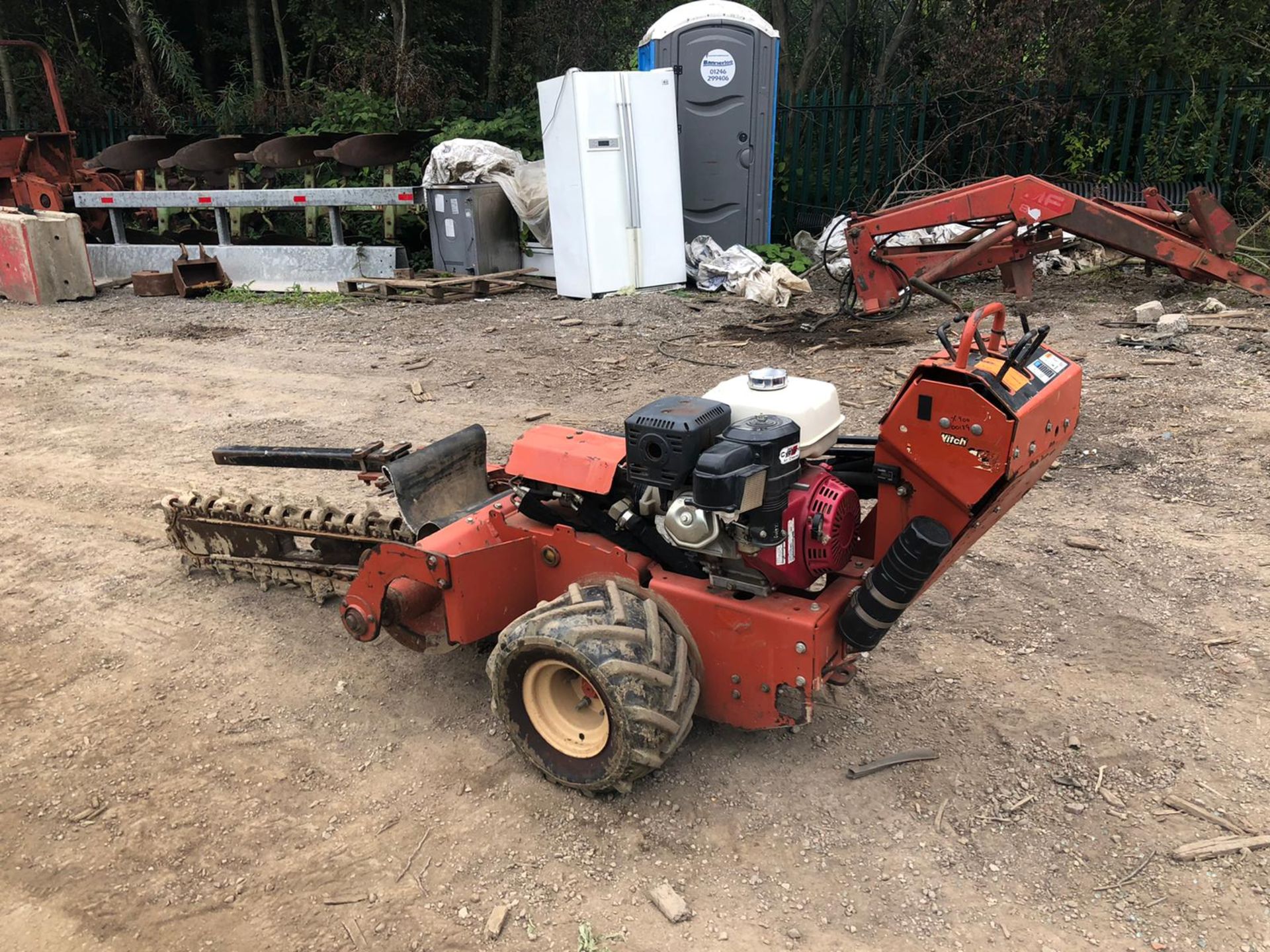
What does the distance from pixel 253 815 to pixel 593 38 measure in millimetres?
16385

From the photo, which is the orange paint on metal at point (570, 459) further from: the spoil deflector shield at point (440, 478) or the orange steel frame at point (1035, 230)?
the orange steel frame at point (1035, 230)

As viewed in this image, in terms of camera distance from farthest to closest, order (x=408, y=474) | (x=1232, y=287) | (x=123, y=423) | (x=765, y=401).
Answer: (x=1232, y=287), (x=123, y=423), (x=408, y=474), (x=765, y=401)

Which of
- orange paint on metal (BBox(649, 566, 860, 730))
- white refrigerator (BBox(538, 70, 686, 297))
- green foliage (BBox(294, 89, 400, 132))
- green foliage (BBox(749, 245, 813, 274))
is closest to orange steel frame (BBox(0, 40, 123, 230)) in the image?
green foliage (BBox(294, 89, 400, 132))

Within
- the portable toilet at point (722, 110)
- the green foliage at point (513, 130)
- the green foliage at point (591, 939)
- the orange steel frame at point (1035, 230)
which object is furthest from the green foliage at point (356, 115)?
the green foliage at point (591, 939)

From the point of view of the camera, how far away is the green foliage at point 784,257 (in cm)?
1130

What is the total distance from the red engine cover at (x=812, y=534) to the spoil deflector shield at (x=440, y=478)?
4.78 ft

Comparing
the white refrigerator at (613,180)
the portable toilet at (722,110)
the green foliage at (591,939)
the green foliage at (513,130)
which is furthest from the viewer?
the green foliage at (513,130)

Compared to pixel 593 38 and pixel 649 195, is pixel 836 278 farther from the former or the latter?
pixel 593 38

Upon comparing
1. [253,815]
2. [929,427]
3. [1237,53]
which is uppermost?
[1237,53]

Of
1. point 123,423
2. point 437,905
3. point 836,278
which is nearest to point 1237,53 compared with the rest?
point 836,278

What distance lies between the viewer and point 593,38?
1700cm

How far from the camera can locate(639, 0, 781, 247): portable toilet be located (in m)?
10.9

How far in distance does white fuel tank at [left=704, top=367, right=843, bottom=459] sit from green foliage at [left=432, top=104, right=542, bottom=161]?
39.9 feet

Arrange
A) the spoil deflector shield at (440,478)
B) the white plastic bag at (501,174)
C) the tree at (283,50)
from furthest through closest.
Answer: the tree at (283,50)
the white plastic bag at (501,174)
the spoil deflector shield at (440,478)
